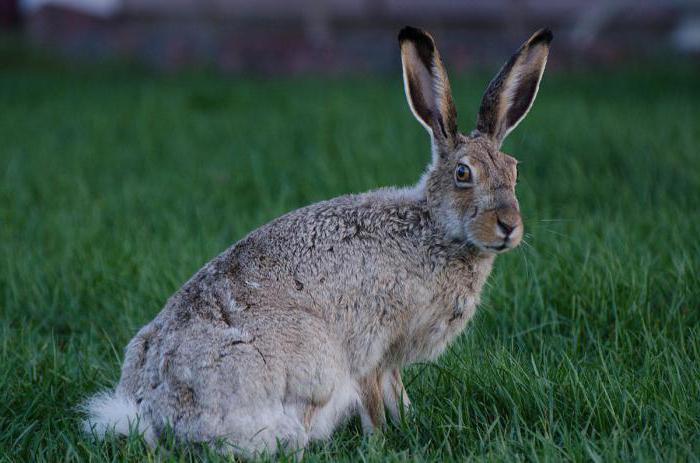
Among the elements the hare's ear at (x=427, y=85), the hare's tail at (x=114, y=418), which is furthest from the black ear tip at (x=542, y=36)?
the hare's tail at (x=114, y=418)

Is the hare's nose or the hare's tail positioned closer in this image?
the hare's tail

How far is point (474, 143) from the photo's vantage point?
400 cm

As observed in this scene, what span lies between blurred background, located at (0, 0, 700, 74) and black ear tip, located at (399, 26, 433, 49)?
10.5 m

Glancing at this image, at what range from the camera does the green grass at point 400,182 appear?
12.4ft

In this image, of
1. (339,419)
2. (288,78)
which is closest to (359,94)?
(288,78)

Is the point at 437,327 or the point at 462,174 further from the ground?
the point at 462,174

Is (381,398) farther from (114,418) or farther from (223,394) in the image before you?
(114,418)

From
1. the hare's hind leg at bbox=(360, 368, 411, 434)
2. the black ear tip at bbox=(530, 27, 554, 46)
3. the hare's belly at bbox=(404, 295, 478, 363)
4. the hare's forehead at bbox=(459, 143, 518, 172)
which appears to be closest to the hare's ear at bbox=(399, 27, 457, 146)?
the hare's forehead at bbox=(459, 143, 518, 172)

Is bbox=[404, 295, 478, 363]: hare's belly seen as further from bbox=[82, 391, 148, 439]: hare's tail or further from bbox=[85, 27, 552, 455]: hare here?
bbox=[82, 391, 148, 439]: hare's tail

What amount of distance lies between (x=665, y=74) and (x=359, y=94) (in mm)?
4356

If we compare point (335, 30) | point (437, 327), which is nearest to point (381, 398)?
point (437, 327)

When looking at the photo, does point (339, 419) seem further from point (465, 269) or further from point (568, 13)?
point (568, 13)

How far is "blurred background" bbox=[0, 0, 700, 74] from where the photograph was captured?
15.3m

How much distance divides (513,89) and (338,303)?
124 centimetres
